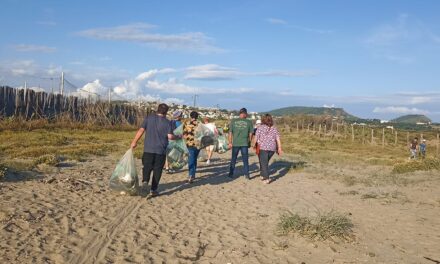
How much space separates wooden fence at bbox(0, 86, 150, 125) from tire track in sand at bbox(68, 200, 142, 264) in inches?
715

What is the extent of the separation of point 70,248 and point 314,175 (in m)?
9.40

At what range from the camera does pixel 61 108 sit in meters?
28.7

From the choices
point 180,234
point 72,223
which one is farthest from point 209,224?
point 72,223

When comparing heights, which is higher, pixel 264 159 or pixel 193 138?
pixel 193 138

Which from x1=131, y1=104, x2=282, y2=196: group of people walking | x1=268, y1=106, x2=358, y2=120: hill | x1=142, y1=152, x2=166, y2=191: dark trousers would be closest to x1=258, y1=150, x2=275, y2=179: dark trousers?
x1=131, y1=104, x2=282, y2=196: group of people walking

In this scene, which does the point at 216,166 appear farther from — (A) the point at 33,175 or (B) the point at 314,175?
(A) the point at 33,175

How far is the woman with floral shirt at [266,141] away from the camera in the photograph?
11117mm

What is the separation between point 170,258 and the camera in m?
5.21

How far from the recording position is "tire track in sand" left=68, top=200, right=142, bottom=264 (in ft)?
16.0

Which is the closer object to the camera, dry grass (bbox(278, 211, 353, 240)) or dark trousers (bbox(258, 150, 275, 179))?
dry grass (bbox(278, 211, 353, 240))

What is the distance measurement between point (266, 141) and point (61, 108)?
21.0 m

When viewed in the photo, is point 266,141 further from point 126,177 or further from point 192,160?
point 126,177

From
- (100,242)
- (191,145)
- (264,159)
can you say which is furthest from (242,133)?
(100,242)

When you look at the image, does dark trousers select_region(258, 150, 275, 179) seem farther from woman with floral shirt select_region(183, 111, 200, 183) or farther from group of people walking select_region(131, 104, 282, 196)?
woman with floral shirt select_region(183, 111, 200, 183)
